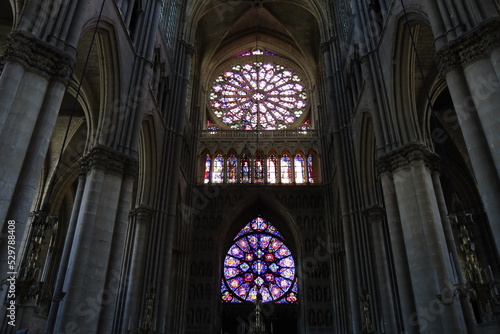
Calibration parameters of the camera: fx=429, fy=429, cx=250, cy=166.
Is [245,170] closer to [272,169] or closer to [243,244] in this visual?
[272,169]

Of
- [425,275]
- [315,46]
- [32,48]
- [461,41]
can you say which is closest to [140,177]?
[32,48]

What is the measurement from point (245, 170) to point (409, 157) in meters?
14.8

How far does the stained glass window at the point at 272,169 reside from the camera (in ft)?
86.4

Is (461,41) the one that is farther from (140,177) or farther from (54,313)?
(140,177)

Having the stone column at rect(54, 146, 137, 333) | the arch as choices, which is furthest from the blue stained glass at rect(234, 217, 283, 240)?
the arch

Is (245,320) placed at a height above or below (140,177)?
below

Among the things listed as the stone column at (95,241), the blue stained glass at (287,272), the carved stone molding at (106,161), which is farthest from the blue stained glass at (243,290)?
the carved stone molding at (106,161)

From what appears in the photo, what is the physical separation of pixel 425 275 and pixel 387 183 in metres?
3.18

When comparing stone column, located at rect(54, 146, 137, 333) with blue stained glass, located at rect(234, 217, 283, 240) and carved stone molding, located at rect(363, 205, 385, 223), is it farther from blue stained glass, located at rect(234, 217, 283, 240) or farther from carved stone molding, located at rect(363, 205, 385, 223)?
blue stained glass, located at rect(234, 217, 283, 240)

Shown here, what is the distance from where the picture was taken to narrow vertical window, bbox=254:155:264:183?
86.3 feet

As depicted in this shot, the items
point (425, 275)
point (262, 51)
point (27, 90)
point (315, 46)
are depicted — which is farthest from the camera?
point (262, 51)

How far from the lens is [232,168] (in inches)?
1051

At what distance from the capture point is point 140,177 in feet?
60.2

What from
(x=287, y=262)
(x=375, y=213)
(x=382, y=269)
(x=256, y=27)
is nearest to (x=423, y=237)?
(x=382, y=269)
